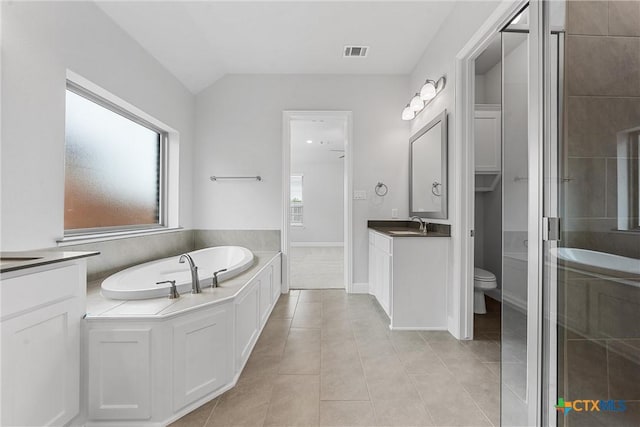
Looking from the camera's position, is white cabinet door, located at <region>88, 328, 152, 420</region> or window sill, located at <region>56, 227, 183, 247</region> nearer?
white cabinet door, located at <region>88, 328, 152, 420</region>

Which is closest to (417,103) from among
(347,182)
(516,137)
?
(347,182)

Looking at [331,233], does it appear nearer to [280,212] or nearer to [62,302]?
[280,212]

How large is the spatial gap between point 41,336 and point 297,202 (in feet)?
24.2

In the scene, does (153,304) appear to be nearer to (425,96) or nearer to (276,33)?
(276,33)

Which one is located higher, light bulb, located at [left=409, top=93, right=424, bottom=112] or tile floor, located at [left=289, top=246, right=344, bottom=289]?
light bulb, located at [left=409, top=93, right=424, bottom=112]

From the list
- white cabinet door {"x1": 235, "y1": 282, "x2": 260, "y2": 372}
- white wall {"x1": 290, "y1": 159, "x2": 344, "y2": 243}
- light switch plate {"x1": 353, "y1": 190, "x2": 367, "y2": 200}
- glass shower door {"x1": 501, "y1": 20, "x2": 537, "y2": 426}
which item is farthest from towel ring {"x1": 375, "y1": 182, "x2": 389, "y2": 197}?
white wall {"x1": 290, "y1": 159, "x2": 344, "y2": 243}

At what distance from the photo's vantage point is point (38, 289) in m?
1.12

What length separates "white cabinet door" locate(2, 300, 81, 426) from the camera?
1.01m

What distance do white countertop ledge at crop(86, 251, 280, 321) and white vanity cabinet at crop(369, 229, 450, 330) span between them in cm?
136

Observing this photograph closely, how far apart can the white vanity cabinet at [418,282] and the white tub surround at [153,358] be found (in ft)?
4.98

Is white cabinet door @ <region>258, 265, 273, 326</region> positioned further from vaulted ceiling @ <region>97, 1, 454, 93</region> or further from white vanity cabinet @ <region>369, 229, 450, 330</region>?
vaulted ceiling @ <region>97, 1, 454, 93</region>

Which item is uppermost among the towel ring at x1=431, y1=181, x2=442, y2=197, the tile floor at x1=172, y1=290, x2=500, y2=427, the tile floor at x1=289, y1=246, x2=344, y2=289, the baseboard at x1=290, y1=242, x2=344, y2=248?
the towel ring at x1=431, y1=181, x2=442, y2=197

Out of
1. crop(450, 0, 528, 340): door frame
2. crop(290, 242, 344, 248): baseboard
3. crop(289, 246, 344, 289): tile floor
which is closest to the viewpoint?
crop(450, 0, 528, 340): door frame

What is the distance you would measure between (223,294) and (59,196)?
47.0 inches
